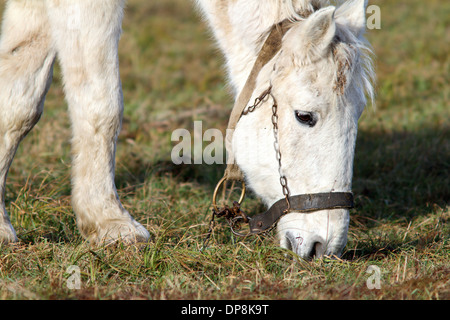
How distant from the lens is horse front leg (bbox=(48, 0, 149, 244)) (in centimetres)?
308

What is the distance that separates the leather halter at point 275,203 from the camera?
2.88 metres

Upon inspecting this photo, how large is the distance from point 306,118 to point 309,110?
0.18 ft

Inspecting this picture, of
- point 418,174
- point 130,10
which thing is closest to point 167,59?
point 130,10

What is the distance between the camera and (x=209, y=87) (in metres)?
7.76

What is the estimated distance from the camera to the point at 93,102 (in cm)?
312

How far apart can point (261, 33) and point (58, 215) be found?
6.22 feet

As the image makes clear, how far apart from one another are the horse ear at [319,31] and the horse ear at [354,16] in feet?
1.07

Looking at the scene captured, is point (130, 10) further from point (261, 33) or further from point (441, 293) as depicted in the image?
point (441, 293)
